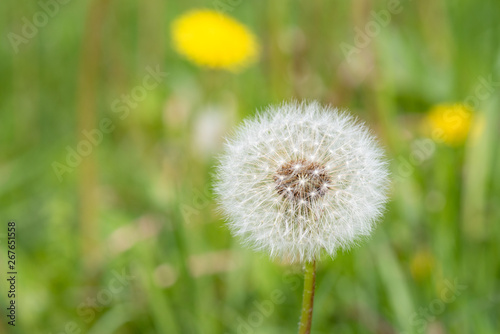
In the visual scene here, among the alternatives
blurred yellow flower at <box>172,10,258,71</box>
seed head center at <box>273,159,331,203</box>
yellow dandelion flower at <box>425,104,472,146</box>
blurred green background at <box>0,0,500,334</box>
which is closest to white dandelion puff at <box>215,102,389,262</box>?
seed head center at <box>273,159,331,203</box>

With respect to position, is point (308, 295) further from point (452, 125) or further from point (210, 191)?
point (452, 125)

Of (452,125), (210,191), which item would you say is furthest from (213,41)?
(452,125)

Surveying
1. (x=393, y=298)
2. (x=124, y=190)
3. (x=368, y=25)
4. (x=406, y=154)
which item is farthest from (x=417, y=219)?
(x=124, y=190)

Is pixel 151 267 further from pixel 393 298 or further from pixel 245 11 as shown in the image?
pixel 245 11

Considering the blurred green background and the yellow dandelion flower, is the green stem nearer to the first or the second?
the blurred green background

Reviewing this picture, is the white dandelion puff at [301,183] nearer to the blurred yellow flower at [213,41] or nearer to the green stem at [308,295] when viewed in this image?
the green stem at [308,295]

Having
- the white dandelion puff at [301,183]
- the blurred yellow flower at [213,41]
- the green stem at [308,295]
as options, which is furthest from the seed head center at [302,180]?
the blurred yellow flower at [213,41]
